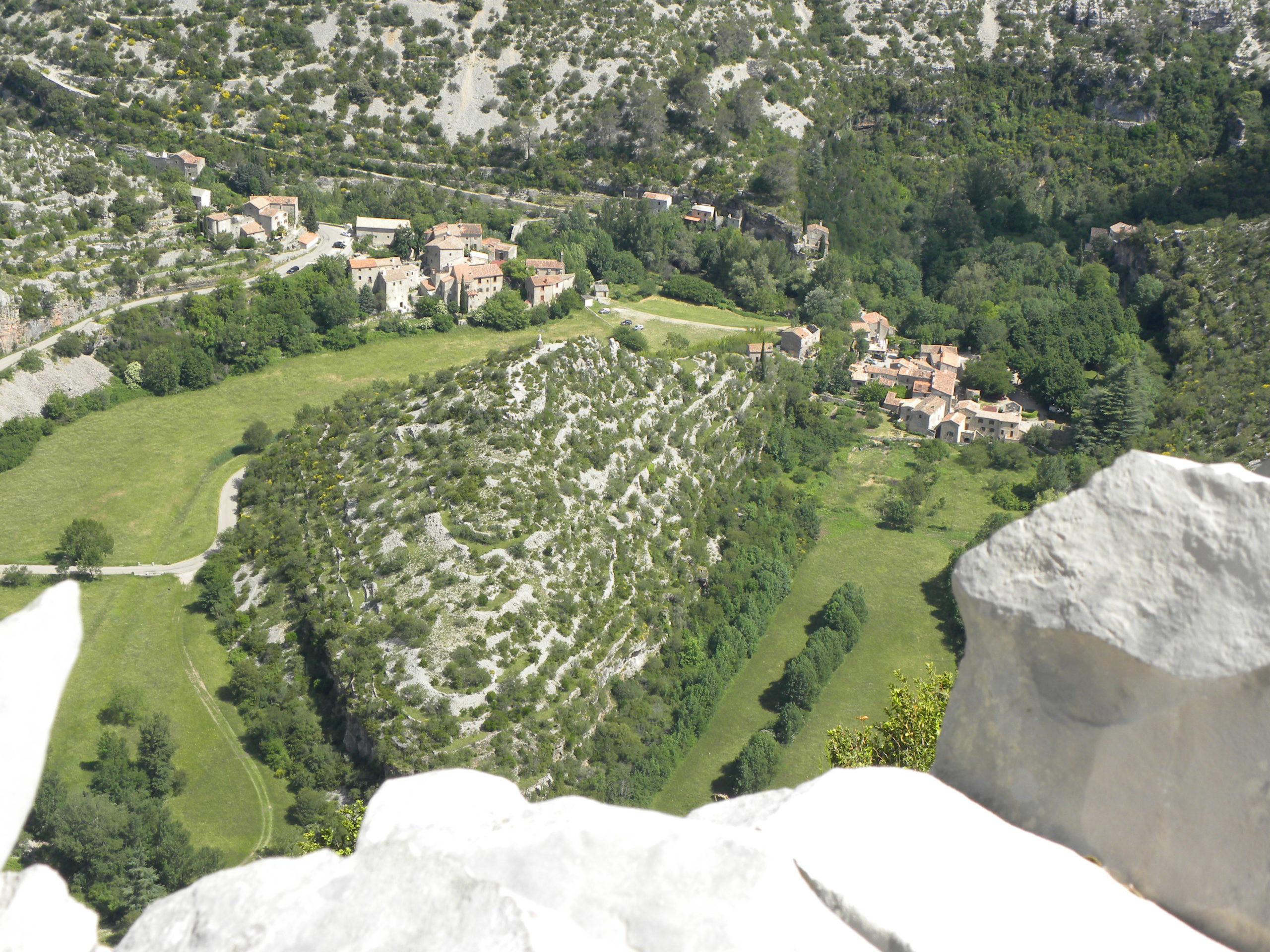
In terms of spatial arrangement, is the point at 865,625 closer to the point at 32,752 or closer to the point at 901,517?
the point at 901,517

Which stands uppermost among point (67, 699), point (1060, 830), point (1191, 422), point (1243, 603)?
point (1243, 603)

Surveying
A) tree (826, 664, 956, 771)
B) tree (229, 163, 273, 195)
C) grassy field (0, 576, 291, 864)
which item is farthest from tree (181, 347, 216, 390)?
tree (826, 664, 956, 771)

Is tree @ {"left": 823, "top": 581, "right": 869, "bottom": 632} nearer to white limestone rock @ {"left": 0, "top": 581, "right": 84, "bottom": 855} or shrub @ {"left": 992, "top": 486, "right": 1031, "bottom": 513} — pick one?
shrub @ {"left": 992, "top": 486, "right": 1031, "bottom": 513}

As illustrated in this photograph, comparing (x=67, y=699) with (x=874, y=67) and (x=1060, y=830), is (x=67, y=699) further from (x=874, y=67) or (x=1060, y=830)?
(x=874, y=67)

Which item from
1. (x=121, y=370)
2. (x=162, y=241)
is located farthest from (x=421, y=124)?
(x=121, y=370)

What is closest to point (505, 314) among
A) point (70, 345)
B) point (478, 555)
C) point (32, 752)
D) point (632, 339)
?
point (632, 339)

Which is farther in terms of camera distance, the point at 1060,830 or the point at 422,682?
the point at 422,682
